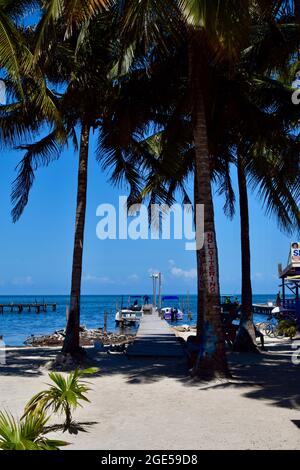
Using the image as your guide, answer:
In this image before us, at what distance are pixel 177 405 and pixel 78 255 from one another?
7.23 metres

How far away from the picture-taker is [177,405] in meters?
9.34

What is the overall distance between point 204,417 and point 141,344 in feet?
37.7

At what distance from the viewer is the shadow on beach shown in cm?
1052

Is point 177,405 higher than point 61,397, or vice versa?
point 61,397

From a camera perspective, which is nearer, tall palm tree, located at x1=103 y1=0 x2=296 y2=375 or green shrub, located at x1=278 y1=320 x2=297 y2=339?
tall palm tree, located at x1=103 y1=0 x2=296 y2=375

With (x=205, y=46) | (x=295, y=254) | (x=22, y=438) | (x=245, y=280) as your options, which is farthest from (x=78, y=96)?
(x=295, y=254)

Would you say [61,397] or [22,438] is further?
[61,397]

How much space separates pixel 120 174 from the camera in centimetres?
1883

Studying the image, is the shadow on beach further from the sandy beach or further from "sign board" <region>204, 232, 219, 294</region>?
"sign board" <region>204, 232, 219, 294</region>

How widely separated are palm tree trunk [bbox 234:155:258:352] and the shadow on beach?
69 centimetres

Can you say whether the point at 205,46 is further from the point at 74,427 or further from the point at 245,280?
the point at 74,427

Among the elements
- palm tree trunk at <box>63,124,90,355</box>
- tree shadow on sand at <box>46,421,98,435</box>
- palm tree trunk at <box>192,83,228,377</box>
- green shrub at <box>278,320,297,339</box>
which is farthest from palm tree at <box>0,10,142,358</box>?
green shrub at <box>278,320,297,339</box>

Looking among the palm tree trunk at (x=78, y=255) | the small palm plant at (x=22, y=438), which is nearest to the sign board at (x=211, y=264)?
the palm tree trunk at (x=78, y=255)

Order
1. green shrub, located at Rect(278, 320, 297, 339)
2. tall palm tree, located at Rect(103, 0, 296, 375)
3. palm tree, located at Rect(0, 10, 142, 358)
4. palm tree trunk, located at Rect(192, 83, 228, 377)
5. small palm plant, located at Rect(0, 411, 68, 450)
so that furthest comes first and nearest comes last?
green shrub, located at Rect(278, 320, 297, 339)
palm tree, located at Rect(0, 10, 142, 358)
palm tree trunk, located at Rect(192, 83, 228, 377)
tall palm tree, located at Rect(103, 0, 296, 375)
small palm plant, located at Rect(0, 411, 68, 450)
